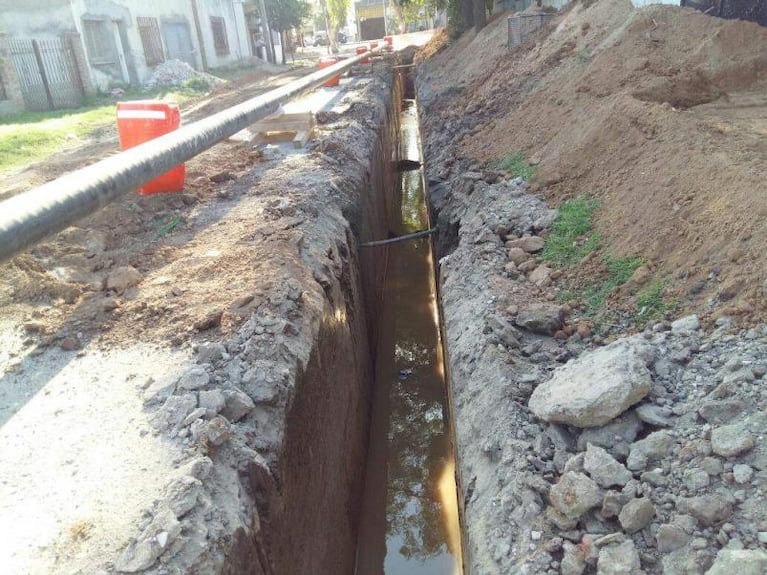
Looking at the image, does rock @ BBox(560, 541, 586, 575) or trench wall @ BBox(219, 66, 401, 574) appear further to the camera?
trench wall @ BBox(219, 66, 401, 574)

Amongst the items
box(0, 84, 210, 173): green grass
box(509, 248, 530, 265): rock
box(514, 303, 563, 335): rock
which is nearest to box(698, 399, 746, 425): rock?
box(514, 303, 563, 335): rock

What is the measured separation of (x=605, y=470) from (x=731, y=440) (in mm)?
517

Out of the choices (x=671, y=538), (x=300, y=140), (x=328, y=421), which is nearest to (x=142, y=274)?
(x=328, y=421)

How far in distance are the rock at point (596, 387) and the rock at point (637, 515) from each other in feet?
1.74

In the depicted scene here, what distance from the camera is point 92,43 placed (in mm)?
18453

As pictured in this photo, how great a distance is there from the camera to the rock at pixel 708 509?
2.27 meters

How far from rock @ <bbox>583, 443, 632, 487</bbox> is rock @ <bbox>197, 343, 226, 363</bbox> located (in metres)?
2.06

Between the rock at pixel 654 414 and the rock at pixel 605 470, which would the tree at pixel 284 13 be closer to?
the rock at pixel 654 414

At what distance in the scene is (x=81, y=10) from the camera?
17.5 metres

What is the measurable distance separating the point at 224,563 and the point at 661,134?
488cm

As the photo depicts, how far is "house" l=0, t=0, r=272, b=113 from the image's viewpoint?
15.4 m

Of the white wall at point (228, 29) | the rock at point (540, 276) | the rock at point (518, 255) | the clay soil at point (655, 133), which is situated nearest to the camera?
the clay soil at point (655, 133)

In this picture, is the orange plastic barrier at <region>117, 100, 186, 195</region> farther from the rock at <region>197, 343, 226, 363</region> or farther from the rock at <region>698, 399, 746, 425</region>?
the rock at <region>698, 399, 746, 425</region>

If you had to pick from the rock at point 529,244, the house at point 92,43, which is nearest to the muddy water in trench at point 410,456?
the rock at point 529,244
